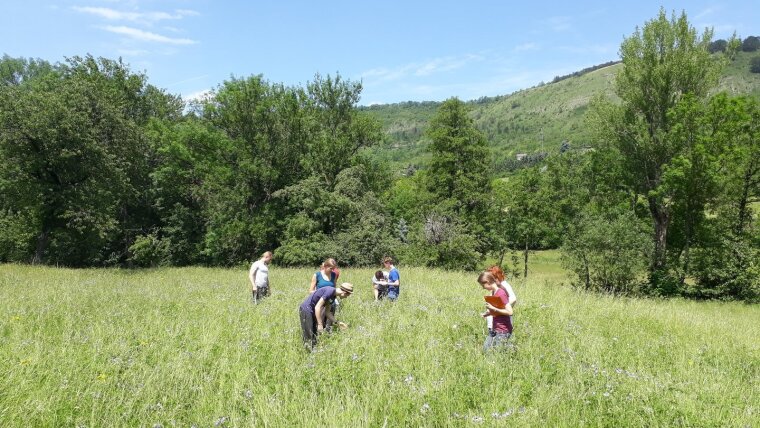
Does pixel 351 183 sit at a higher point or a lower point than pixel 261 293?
higher

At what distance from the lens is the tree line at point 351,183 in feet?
72.3

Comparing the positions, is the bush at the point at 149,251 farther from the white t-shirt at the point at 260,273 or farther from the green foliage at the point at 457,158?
the white t-shirt at the point at 260,273

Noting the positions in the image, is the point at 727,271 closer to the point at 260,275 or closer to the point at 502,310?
the point at 502,310

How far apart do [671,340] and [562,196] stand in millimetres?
31098

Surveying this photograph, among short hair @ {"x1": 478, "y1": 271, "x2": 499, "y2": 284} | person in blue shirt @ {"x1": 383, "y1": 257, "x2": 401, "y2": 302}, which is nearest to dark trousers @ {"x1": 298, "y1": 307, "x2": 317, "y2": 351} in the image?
short hair @ {"x1": 478, "y1": 271, "x2": 499, "y2": 284}

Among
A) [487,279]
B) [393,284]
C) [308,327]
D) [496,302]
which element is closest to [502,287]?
[487,279]

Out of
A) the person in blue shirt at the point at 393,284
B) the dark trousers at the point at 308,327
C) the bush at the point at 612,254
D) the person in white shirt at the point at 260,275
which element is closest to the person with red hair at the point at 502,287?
the dark trousers at the point at 308,327

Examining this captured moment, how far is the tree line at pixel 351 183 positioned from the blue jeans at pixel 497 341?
1866cm

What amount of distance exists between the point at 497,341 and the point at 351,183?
80.8ft

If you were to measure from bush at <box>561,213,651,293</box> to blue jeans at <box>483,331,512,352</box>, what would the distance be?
19674 millimetres

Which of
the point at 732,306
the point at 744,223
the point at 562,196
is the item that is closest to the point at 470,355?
the point at 732,306

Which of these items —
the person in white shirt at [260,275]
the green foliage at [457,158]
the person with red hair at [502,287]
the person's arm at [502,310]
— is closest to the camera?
the person's arm at [502,310]

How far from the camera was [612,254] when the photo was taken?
23594 millimetres

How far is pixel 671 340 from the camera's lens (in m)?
7.71
